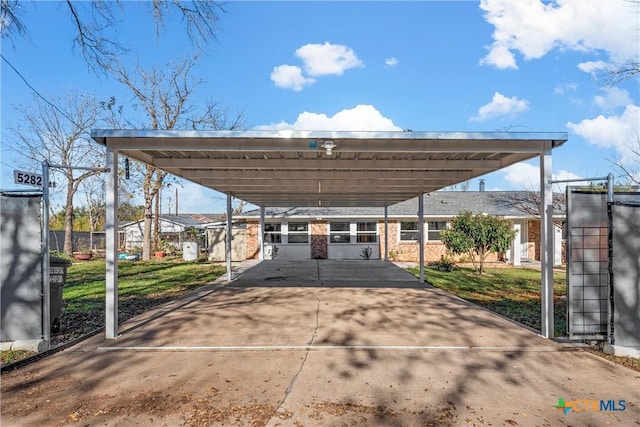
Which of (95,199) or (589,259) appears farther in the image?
(95,199)

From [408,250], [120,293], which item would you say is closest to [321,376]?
[120,293]

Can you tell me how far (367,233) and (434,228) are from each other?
11.2ft

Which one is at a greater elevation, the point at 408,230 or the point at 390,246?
the point at 408,230

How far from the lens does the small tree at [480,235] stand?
12.9 meters

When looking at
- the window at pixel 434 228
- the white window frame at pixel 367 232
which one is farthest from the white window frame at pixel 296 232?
the window at pixel 434 228

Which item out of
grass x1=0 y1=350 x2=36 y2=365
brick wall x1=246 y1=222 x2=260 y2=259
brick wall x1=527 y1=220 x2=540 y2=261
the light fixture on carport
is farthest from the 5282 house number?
brick wall x1=527 y1=220 x2=540 y2=261

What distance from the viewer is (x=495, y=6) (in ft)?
25.9

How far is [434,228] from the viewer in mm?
18703

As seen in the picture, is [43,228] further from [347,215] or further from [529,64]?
[347,215]

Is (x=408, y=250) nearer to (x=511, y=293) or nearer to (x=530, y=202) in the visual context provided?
(x=530, y=202)

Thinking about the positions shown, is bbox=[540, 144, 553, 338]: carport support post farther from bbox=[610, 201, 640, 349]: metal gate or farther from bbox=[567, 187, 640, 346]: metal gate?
bbox=[610, 201, 640, 349]: metal gate

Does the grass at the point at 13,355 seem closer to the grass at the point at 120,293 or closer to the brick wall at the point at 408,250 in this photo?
the grass at the point at 120,293

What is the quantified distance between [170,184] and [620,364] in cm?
2209

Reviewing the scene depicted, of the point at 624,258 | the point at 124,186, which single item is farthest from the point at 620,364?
the point at 124,186
